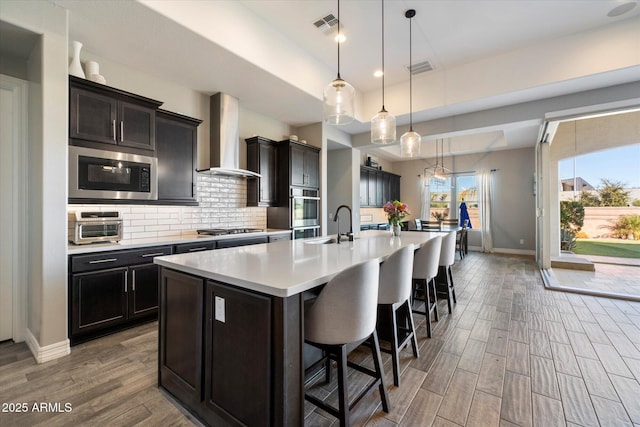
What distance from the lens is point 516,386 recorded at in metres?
1.83

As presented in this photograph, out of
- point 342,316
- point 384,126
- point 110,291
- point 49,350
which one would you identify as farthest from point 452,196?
point 49,350

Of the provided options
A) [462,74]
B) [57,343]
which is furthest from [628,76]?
[57,343]

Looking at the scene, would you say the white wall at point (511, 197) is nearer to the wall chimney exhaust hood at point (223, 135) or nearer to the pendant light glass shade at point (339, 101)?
the pendant light glass shade at point (339, 101)

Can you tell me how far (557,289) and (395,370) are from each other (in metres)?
3.66

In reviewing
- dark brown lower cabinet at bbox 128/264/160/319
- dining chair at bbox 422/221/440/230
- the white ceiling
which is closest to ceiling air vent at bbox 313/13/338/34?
the white ceiling

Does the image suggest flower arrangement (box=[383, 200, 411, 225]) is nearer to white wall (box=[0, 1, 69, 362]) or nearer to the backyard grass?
white wall (box=[0, 1, 69, 362])

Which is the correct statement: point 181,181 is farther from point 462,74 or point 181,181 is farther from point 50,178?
point 462,74

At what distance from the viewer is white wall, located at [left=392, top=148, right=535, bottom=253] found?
7.27m

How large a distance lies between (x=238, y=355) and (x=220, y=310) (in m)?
0.24

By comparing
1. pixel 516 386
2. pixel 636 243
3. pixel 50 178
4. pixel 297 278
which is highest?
pixel 50 178

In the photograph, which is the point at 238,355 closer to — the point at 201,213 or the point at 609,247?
the point at 201,213

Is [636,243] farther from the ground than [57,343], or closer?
farther from the ground

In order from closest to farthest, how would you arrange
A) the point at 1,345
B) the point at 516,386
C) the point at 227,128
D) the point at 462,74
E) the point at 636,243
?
1. the point at 516,386
2. the point at 1,345
3. the point at 227,128
4. the point at 462,74
5. the point at 636,243

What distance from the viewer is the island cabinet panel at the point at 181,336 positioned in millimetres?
1536
